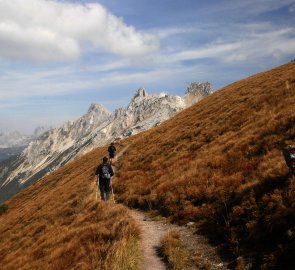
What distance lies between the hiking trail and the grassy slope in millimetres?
597

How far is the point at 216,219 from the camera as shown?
42.1ft

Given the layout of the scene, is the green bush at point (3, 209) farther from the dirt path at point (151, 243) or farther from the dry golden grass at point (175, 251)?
the dry golden grass at point (175, 251)

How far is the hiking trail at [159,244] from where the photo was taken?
10.3 meters

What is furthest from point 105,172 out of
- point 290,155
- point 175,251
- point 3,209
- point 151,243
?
point 3,209

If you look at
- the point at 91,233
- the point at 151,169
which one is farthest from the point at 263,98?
the point at 91,233

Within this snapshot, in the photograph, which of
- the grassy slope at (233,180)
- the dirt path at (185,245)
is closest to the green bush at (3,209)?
the grassy slope at (233,180)

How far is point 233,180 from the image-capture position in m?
14.7

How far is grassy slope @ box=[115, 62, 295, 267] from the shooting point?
10.2 meters

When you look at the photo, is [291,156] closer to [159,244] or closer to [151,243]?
[159,244]

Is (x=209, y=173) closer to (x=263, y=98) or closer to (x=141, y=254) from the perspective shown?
(x=141, y=254)

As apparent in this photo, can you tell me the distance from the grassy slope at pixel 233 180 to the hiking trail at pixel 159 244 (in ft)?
1.96

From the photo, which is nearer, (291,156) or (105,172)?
(291,156)

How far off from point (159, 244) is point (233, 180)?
4.43 metres

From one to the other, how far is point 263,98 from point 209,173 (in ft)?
50.4
